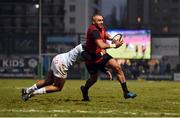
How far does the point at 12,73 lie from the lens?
2303 inches

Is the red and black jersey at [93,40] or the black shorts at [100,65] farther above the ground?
the red and black jersey at [93,40]

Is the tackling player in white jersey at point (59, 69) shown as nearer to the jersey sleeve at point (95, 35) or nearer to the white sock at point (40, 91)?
the white sock at point (40, 91)

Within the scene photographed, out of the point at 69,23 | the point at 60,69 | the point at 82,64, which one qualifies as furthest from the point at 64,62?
the point at 69,23

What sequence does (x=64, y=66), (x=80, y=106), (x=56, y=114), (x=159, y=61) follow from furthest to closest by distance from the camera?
(x=159, y=61) < (x=64, y=66) < (x=80, y=106) < (x=56, y=114)

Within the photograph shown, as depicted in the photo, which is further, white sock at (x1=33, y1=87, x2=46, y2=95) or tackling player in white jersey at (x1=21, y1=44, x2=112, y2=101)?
white sock at (x1=33, y1=87, x2=46, y2=95)

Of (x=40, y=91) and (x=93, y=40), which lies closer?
(x=40, y=91)

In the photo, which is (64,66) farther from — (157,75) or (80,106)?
(157,75)

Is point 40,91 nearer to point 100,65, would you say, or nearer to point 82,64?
point 100,65

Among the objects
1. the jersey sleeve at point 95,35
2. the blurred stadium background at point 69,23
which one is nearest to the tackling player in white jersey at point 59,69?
the jersey sleeve at point 95,35

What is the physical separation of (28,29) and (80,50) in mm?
118033

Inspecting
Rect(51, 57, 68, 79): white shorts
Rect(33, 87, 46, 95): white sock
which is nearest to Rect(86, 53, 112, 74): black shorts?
Rect(51, 57, 68, 79): white shorts

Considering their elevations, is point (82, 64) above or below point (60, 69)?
below

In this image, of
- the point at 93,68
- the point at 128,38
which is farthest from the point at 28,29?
the point at 93,68

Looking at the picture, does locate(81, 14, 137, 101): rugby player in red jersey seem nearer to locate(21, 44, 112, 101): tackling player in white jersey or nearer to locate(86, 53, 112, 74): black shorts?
locate(86, 53, 112, 74): black shorts
